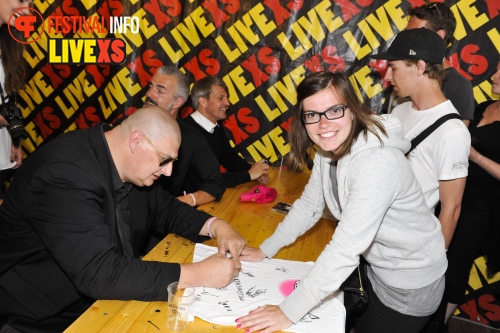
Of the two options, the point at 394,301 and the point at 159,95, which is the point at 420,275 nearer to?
the point at 394,301

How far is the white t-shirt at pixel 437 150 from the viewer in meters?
1.96

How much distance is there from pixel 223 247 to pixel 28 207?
Answer: 29.2 inches

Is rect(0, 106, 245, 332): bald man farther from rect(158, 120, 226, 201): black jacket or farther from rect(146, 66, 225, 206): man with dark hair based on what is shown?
rect(158, 120, 226, 201): black jacket

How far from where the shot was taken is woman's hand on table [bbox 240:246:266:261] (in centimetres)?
186

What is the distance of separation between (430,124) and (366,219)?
37.2 inches

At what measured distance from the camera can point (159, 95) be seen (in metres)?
3.07

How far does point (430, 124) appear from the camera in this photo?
2.06m

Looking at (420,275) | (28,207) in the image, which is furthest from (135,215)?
(420,275)

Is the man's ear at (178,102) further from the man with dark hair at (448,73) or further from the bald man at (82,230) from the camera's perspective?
the man with dark hair at (448,73)

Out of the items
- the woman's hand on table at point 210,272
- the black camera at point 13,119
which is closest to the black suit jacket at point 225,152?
the black camera at point 13,119

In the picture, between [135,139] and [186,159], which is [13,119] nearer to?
[186,159]

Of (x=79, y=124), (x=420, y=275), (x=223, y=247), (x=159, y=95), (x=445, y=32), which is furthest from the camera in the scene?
(x=79, y=124)

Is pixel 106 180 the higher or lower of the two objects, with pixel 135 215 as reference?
higher

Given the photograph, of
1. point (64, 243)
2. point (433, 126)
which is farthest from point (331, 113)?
point (64, 243)
